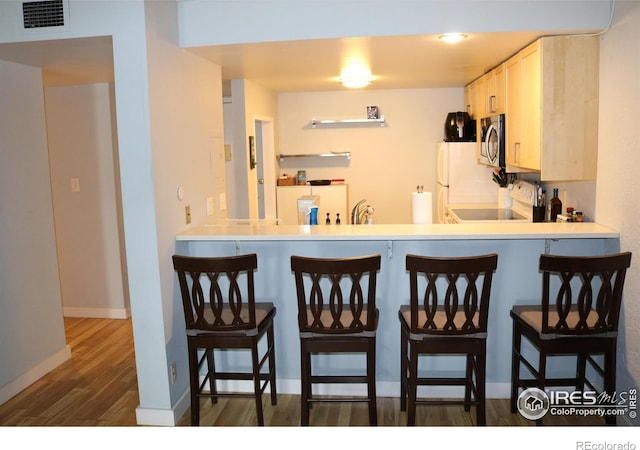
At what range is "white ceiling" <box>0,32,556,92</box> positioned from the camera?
10.7 ft

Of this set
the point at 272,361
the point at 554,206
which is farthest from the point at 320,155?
the point at 272,361

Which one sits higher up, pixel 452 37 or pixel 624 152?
pixel 452 37

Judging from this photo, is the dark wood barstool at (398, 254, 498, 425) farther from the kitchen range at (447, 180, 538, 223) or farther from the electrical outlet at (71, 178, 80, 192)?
the electrical outlet at (71, 178, 80, 192)

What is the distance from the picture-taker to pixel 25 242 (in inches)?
146

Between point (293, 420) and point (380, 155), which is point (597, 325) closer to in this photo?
point (293, 420)

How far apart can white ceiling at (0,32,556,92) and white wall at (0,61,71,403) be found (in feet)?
0.93

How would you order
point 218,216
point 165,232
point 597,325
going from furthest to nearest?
point 218,216, point 165,232, point 597,325

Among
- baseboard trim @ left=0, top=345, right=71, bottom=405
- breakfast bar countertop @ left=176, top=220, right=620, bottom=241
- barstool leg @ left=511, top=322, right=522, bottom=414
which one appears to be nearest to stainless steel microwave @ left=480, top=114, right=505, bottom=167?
breakfast bar countertop @ left=176, top=220, right=620, bottom=241

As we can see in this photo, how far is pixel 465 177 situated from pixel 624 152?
2735 millimetres

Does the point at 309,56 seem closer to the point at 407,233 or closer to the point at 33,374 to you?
the point at 407,233

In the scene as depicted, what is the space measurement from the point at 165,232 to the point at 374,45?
67.7 inches
